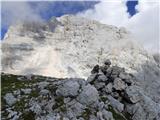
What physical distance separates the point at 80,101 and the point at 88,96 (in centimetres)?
189

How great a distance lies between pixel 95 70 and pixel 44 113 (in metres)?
28.5

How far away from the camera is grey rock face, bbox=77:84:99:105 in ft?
208

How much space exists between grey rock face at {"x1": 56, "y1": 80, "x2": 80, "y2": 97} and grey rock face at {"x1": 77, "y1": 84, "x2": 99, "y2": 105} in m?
1.12

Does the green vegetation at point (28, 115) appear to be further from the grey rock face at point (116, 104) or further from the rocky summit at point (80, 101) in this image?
the grey rock face at point (116, 104)

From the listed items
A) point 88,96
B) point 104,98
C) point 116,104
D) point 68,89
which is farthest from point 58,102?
point 116,104

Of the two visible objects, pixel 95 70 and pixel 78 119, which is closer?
pixel 78 119

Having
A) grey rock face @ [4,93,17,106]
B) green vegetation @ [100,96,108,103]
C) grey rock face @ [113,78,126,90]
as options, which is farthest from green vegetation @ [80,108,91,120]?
grey rock face @ [113,78,126,90]

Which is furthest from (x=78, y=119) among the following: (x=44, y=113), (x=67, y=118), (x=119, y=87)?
(x=119, y=87)

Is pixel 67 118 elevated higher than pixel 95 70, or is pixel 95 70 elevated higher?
pixel 95 70

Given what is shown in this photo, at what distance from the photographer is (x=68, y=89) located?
6419cm

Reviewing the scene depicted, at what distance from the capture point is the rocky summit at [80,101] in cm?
5950

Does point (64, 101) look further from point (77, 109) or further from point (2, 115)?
point (2, 115)

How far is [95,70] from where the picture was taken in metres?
85.3

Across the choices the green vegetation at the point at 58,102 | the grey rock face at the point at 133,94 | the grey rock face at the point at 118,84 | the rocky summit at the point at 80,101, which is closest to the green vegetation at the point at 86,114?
the rocky summit at the point at 80,101
